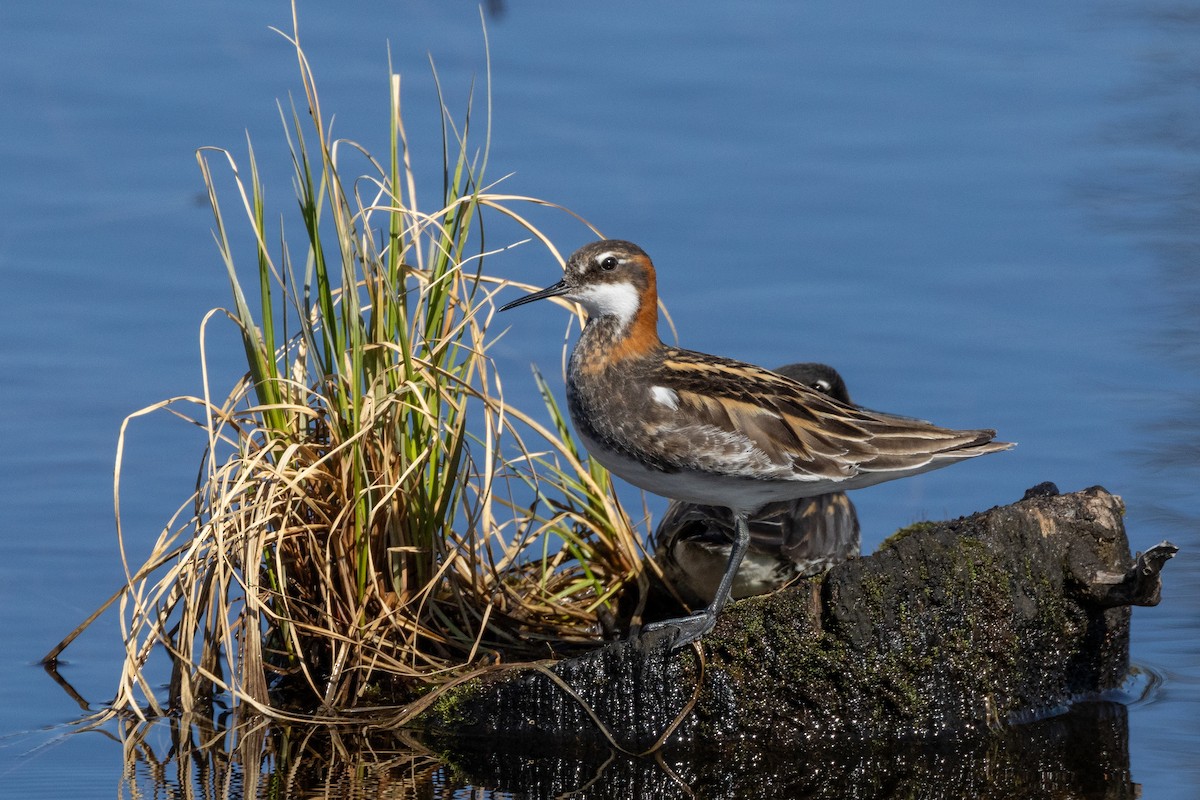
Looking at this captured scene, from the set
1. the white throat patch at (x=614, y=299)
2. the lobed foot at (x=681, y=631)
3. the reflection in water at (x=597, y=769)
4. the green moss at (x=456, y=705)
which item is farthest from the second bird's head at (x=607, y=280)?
the reflection in water at (x=597, y=769)

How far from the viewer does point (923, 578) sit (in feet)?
23.8

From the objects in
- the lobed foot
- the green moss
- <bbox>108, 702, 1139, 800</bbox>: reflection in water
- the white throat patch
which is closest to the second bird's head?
the white throat patch

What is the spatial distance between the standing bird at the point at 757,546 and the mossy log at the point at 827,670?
0.97m

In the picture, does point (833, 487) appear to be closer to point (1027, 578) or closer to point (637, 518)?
point (1027, 578)

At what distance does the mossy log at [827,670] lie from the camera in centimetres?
717

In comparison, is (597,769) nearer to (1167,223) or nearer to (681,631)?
(681,631)

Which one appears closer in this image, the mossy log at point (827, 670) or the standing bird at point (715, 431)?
the mossy log at point (827, 670)

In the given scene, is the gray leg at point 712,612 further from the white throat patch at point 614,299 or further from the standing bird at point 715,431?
the white throat patch at point 614,299

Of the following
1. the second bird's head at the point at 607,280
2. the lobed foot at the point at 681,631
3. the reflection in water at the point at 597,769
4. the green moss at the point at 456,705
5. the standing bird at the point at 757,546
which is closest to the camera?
the reflection in water at the point at 597,769

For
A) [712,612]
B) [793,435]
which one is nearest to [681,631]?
[712,612]

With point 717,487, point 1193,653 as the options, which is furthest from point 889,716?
point 1193,653

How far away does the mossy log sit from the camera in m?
7.17

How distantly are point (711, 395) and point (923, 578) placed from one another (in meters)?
1.19

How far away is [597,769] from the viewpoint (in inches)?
279
